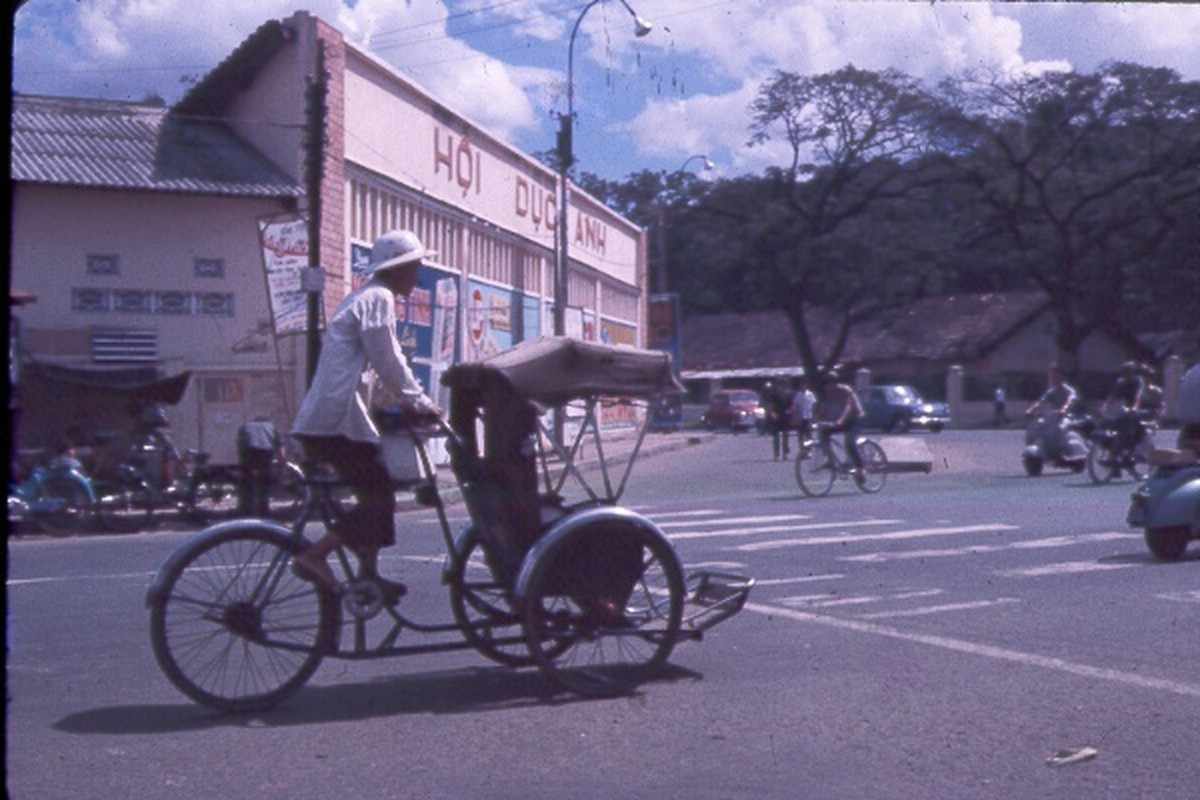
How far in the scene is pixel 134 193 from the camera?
24.5 meters

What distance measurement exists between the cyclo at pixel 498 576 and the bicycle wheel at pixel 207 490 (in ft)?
38.2

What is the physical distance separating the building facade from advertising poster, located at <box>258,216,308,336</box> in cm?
3

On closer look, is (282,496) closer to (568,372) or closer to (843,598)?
(843,598)

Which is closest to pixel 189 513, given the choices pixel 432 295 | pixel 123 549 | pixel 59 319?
pixel 123 549

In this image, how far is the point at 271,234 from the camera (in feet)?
79.4

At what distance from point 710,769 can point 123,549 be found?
10.3 metres

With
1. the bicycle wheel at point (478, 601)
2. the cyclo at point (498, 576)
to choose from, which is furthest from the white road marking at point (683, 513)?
the bicycle wheel at point (478, 601)

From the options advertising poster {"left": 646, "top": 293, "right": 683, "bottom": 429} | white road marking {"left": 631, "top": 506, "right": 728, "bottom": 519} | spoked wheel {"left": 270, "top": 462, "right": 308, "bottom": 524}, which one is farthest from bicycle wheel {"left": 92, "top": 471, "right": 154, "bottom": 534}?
advertising poster {"left": 646, "top": 293, "right": 683, "bottom": 429}

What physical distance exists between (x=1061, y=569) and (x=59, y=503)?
428 inches

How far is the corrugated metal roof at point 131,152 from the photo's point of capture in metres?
23.9

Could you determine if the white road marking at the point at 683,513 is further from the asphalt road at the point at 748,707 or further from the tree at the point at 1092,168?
the tree at the point at 1092,168

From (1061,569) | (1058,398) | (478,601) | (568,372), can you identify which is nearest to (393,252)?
(568,372)

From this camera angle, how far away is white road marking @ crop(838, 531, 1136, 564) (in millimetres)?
12305

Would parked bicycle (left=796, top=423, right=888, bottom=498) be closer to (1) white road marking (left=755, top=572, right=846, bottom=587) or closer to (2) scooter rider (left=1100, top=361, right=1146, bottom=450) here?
(2) scooter rider (left=1100, top=361, right=1146, bottom=450)
